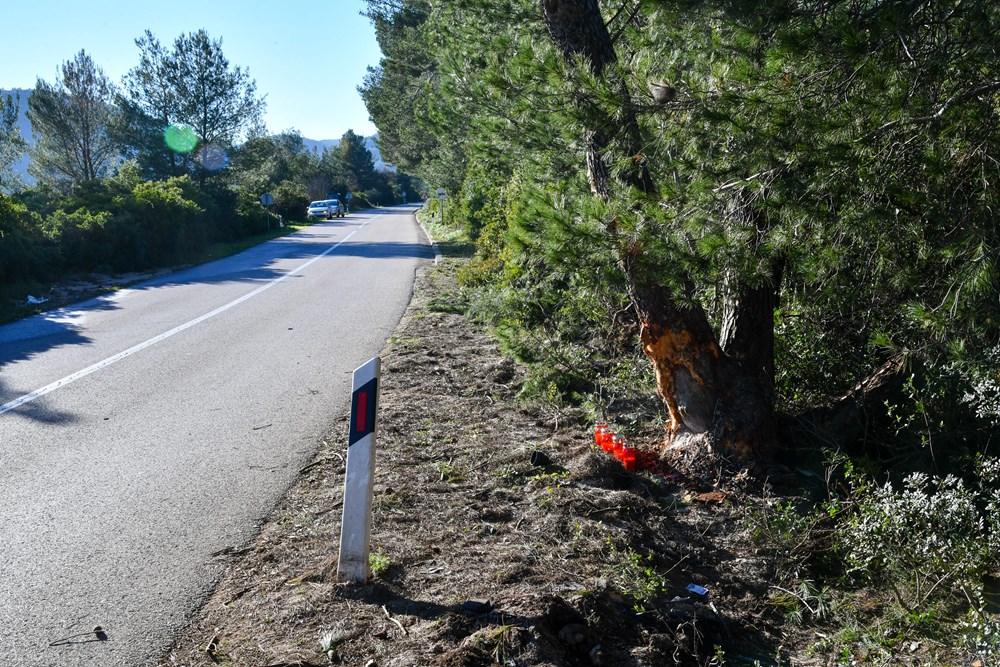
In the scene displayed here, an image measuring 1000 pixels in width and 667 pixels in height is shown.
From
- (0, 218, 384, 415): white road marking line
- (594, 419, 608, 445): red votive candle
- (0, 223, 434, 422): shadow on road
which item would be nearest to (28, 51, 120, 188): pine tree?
(0, 223, 434, 422): shadow on road

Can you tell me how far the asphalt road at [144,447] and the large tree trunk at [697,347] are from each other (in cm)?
276

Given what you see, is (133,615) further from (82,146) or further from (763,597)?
(82,146)

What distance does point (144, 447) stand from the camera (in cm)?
632

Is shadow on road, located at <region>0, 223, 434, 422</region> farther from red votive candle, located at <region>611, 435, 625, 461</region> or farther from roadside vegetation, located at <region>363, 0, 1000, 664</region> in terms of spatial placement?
roadside vegetation, located at <region>363, 0, 1000, 664</region>

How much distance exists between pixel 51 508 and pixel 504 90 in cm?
387

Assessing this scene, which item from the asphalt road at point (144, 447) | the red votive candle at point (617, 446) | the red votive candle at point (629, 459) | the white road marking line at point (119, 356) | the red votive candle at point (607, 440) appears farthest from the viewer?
the white road marking line at point (119, 356)

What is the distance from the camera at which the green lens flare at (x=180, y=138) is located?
44188mm

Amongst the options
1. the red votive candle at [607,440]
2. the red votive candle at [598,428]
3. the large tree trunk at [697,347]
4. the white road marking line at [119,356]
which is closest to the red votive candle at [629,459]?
the red votive candle at [607,440]

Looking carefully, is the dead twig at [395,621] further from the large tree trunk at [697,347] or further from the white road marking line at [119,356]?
the white road marking line at [119,356]

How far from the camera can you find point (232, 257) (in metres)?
27.3

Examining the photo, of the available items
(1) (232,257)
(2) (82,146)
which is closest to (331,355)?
(1) (232,257)

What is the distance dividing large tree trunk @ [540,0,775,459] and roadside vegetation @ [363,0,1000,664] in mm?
15

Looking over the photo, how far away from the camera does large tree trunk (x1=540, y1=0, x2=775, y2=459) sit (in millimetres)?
5340

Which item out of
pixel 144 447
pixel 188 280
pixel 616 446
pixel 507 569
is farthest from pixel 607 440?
pixel 188 280
